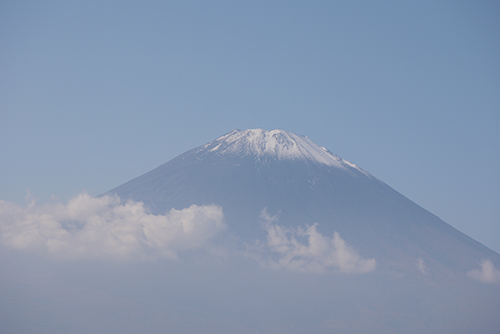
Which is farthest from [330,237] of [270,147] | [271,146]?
[271,146]

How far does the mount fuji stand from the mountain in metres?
0.34

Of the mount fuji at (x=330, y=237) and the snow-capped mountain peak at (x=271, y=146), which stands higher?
the snow-capped mountain peak at (x=271, y=146)

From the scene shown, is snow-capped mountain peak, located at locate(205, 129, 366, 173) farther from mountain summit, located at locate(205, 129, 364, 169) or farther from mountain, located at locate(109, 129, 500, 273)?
mountain, located at locate(109, 129, 500, 273)

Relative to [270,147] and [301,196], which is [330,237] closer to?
[301,196]

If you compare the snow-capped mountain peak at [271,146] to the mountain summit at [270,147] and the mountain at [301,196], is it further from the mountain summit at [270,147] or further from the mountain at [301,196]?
the mountain at [301,196]

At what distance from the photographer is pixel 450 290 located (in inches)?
6073

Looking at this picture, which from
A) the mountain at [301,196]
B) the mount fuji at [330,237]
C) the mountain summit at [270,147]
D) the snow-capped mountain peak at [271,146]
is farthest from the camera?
the snow-capped mountain peak at [271,146]

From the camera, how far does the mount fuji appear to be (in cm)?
14888

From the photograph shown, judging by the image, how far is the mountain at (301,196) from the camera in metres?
167

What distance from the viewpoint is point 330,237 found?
553 feet

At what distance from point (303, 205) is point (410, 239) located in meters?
32.5

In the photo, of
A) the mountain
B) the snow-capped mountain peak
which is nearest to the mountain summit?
the snow-capped mountain peak

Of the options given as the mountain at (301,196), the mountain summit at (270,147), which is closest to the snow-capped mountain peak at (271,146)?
the mountain summit at (270,147)

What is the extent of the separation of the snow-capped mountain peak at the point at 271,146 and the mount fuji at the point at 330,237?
395 millimetres
